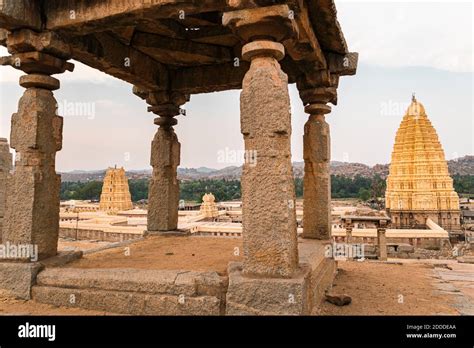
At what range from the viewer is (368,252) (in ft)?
57.3

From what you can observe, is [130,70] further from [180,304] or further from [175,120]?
[180,304]

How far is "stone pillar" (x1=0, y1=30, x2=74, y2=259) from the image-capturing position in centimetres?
480

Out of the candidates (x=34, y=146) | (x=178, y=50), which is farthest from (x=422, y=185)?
(x=34, y=146)

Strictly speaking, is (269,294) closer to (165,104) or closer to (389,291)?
(389,291)

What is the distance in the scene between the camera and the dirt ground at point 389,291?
15.1 ft

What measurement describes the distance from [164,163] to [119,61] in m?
2.42

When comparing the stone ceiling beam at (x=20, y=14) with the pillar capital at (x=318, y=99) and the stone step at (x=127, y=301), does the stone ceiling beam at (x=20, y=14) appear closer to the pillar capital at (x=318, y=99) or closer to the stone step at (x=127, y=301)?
the stone step at (x=127, y=301)

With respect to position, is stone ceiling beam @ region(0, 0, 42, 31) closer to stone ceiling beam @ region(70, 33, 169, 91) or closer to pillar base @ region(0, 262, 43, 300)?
stone ceiling beam @ region(70, 33, 169, 91)

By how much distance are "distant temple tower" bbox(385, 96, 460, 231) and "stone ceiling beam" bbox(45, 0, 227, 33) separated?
32.3 meters

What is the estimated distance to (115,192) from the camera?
4422 centimetres

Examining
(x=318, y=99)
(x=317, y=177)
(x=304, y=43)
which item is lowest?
(x=317, y=177)

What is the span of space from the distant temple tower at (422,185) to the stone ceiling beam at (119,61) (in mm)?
30132

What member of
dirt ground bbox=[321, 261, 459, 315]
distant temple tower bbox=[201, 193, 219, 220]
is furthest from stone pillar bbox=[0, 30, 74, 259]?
distant temple tower bbox=[201, 193, 219, 220]
